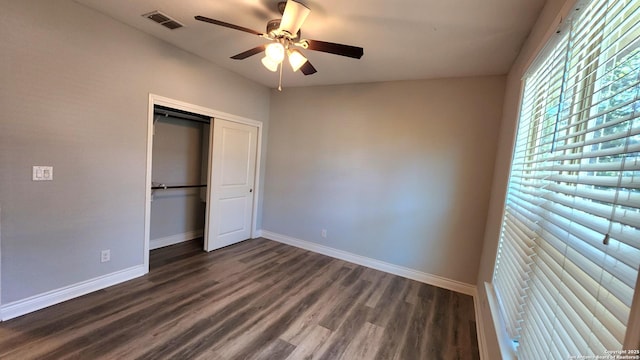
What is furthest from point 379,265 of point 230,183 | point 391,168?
point 230,183

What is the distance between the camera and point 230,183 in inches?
158

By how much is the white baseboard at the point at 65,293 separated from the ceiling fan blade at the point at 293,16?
2924 millimetres

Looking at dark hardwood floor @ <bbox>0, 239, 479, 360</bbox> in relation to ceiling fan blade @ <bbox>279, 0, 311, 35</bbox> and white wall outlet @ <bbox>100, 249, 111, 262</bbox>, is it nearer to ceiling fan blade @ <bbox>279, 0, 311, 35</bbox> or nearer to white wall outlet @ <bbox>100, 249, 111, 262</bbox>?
white wall outlet @ <bbox>100, 249, 111, 262</bbox>

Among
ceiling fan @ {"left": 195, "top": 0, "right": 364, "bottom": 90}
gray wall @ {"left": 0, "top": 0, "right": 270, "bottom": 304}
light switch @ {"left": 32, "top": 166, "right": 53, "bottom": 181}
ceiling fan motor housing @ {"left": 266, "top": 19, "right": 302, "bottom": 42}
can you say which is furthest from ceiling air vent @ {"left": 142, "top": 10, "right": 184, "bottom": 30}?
light switch @ {"left": 32, "top": 166, "right": 53, "bottom": 181}

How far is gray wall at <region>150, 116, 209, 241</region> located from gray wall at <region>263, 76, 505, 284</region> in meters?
1.19

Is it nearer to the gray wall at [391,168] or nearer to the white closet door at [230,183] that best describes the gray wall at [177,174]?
the white closet door at [230,183]

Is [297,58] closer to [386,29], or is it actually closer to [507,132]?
[386,29]

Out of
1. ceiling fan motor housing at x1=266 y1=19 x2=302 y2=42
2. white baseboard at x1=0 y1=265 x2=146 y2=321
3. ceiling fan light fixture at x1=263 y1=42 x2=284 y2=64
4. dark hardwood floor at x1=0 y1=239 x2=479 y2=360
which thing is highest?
ceiling fan motor housing at x1=266 y1=19 x2=302 y2=42

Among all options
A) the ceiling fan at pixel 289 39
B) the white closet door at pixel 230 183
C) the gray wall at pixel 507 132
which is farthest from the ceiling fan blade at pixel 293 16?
the white closet door at pixel 230 183

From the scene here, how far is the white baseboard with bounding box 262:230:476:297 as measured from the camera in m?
3.22

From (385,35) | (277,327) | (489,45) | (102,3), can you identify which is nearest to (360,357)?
(277,327)

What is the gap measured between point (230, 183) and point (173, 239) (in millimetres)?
1242

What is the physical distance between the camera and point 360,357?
2.02 m

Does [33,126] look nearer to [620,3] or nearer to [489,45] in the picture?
[620,3]
